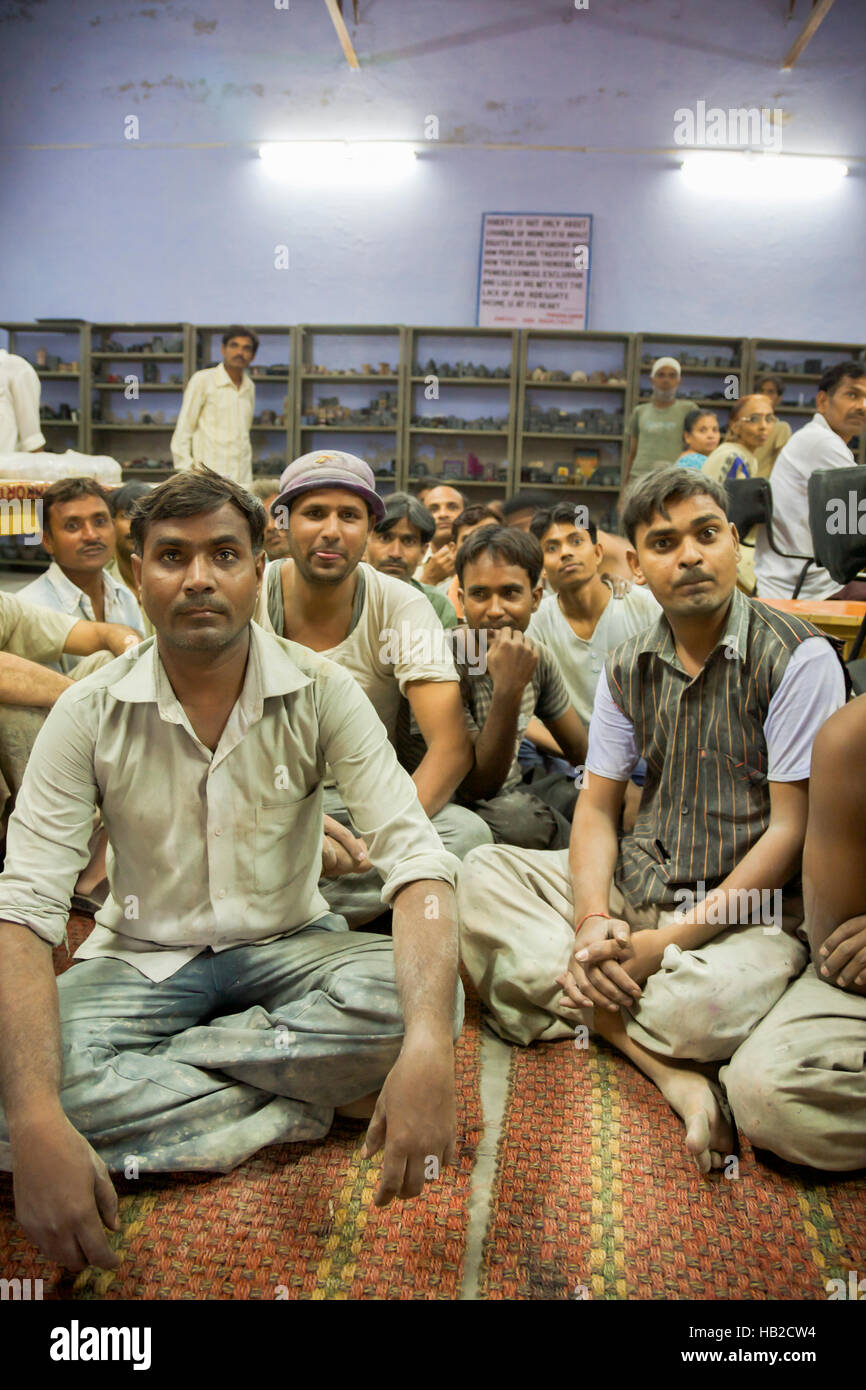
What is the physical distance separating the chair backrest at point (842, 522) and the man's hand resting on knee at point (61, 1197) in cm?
212

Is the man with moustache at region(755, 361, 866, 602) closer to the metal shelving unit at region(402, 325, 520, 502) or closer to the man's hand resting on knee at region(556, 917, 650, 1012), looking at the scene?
the man's hand resting on knee at region(556, 917, 650, 1012)

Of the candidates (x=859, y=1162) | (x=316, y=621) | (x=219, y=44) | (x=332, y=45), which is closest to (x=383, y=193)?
(x=332, y=45)

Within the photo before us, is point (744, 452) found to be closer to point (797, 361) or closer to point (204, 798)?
point (797, 361)

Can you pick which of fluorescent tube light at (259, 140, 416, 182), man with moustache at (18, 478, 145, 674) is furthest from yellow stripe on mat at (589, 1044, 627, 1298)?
fluorescent tube light at (259, 140, 416, 182)

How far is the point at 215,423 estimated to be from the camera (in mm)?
7309

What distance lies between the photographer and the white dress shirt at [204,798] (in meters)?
1.50

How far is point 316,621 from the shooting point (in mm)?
2426

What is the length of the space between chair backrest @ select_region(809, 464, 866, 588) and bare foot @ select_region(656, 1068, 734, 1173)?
→ 137cm

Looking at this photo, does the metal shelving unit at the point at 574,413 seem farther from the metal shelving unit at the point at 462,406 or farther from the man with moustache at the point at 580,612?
the man with moustache at the point at 580,612

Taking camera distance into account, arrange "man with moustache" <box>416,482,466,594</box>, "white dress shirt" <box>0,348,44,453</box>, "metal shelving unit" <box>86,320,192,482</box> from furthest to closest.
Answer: "metal shelving unit" <box>86,320,192,482</box>
"white dress shirt" <box>0,348,44,453</box>
"man with moustache" <box>416,482,466,594</box>

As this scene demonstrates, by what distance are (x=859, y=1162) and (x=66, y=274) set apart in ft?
30.0

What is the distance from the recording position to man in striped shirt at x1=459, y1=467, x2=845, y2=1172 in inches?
65.8

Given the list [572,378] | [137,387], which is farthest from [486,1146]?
[137,387]

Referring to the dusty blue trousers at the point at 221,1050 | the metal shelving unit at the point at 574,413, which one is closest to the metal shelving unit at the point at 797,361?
the metal shelving unit at the point at 574,413
